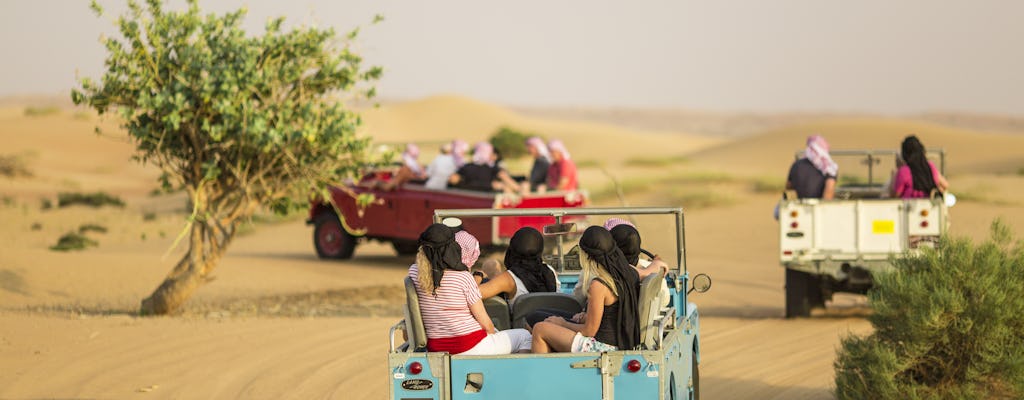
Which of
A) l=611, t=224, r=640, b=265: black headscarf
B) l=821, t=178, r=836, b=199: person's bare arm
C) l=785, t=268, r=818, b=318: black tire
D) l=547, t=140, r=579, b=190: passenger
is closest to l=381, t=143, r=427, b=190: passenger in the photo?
l=547, t=140, r=579, b=190: passenger

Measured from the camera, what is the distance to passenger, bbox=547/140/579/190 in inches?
768

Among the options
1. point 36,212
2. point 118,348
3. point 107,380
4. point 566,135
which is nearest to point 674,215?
point 107,380

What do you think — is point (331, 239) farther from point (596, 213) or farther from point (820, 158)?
point (596, 213)

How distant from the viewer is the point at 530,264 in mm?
8445

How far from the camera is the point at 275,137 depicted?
14.0 m

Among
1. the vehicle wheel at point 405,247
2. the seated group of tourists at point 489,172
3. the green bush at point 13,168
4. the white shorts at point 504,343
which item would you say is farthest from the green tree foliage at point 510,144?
the white shorts at point 504,343

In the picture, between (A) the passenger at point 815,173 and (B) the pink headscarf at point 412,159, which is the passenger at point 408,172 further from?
(A) the passenger at point 815,173

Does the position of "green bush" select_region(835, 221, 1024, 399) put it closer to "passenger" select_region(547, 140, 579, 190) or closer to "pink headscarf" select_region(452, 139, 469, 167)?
"passenger" select_region(547, 140, 579, 190)

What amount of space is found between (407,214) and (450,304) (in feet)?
42.2

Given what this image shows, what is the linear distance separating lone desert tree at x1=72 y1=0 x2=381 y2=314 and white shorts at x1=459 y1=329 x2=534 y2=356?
22.9 feet

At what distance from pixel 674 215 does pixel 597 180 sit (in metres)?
38.8

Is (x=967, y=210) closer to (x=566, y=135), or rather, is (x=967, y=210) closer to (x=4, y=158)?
(x=4, y=158)

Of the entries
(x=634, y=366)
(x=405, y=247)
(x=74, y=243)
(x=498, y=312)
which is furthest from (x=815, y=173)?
(x=74, y=243)

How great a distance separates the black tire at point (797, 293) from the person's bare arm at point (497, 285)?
22.4 feet
